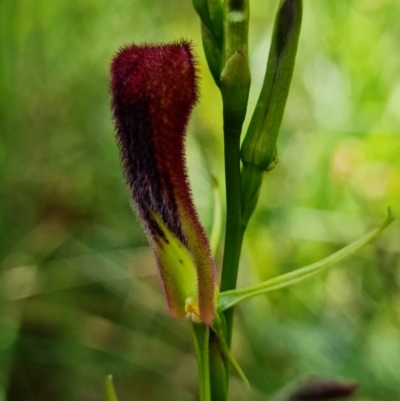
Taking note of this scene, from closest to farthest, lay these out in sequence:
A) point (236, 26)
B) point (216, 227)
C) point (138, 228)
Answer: point (236, 26) < point (216, 227) < point (138, 228)

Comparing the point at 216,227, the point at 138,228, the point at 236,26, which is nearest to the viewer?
the point at 236,26

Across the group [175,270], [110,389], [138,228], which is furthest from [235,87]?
[138,228]

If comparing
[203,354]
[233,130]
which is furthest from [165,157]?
[203,354]

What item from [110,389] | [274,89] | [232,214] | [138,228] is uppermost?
[274,89]

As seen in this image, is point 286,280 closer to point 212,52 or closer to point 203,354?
point 203,354

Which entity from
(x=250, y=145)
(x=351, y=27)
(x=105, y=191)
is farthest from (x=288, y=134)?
(x=250, y=145)

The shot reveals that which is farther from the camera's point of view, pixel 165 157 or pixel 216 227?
pixel 216 227

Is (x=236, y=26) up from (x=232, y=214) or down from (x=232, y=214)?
up
